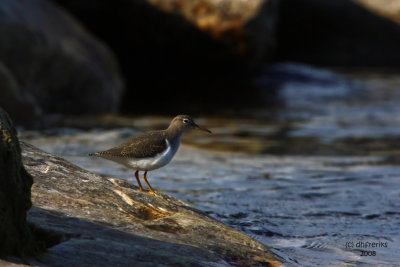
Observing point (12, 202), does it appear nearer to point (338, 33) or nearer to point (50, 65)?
point (50, 65)

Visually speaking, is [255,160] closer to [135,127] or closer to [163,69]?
[135,127]

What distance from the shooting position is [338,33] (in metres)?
23.1

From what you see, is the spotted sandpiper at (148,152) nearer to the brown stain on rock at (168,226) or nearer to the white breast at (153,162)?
the white breast at (153,162)

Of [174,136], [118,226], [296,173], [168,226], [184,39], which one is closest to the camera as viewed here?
[118,226]

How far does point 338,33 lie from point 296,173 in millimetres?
14850

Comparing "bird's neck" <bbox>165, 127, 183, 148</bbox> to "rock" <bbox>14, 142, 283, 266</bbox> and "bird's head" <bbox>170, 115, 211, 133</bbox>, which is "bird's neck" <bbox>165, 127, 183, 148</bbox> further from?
"rock" <bbox>14, 142, 283, 266</bbox>

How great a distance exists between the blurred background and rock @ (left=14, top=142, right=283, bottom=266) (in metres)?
0.80

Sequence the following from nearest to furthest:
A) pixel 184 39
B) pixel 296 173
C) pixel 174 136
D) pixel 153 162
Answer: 1. pixel 153 162
2. pixel 174 136
3. pixel 296 173
4. pixel 184 39

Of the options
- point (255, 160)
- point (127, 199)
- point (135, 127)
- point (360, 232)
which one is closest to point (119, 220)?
point (127, 199)

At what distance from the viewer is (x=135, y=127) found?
482 inches

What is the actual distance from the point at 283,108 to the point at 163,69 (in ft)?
12.9

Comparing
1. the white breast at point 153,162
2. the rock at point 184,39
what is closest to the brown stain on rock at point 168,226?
the white breast at point 153,162

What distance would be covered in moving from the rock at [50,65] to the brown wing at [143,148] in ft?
17.9

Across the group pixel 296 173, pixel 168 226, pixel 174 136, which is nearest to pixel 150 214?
pixel 168 226
